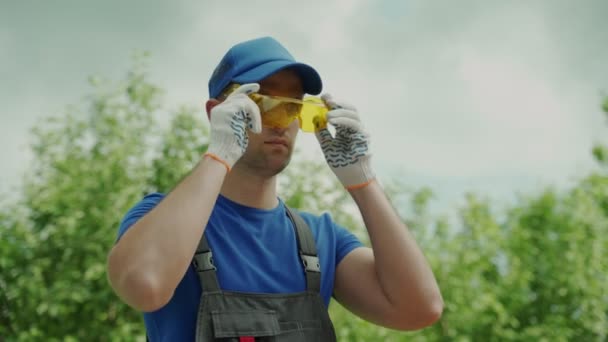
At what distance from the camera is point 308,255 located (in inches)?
92.6

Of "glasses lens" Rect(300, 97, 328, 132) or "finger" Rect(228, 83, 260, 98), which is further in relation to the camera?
"glasses lens" Rect(300, 97, 328, 132)

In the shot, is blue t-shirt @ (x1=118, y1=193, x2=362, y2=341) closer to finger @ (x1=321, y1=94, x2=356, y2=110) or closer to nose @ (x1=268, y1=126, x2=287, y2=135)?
nose @ (x1=268, y1=126, x2=287, y2=135)

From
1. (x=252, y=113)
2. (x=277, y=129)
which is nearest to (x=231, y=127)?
(x=252, y=113)

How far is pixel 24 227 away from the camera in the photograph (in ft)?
19.5

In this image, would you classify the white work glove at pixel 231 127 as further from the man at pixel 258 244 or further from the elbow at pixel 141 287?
the elbow at pixel 141 287

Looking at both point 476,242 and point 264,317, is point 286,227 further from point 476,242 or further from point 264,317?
point 476,242

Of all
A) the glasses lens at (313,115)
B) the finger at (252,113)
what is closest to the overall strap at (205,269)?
the finger at (252,113)

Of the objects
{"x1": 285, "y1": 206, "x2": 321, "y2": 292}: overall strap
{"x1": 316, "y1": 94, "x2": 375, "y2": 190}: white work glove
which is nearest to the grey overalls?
{"x1": 285, "y1": 206, "x2": 321, "y2": 292}: overall strap

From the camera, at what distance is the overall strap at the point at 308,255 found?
7.61ft

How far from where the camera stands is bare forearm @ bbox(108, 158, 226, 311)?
1.92m

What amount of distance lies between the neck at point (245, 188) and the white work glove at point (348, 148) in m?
0.24

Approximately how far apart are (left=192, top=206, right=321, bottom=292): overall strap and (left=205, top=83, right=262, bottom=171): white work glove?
26 centimetres

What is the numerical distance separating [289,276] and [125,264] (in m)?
0.56

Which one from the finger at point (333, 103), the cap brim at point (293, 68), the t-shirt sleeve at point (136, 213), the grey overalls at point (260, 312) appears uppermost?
the cap brim at point (293, 68)
